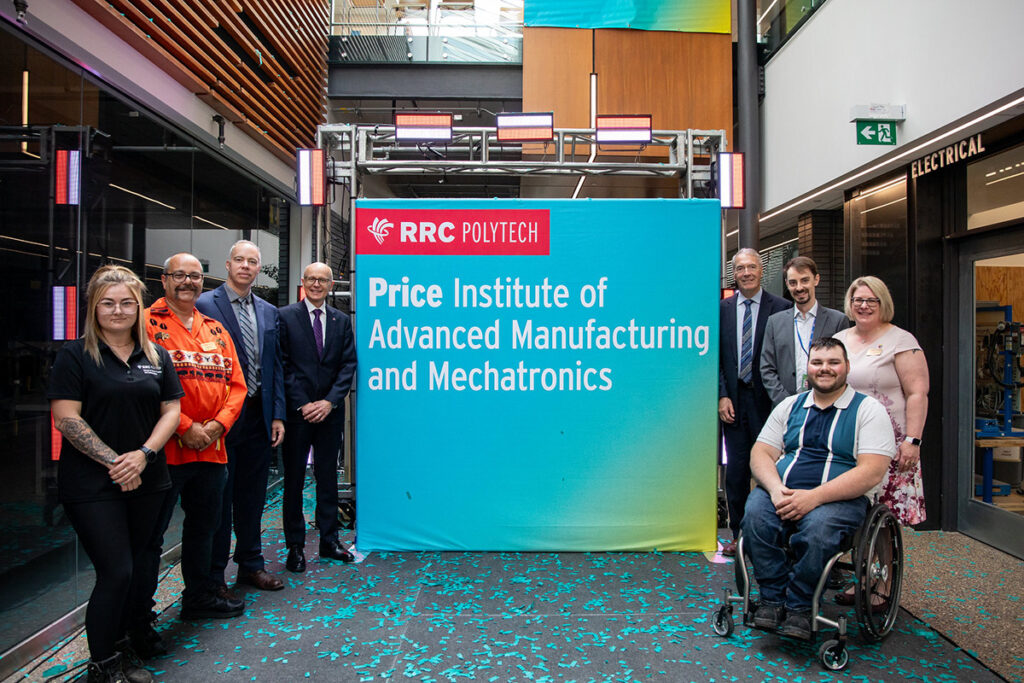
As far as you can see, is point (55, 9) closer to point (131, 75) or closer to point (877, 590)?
point (131, 75)

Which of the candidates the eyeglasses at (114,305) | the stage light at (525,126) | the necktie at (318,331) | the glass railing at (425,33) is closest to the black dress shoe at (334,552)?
the necktie at (318,331)

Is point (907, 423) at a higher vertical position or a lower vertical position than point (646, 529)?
higher

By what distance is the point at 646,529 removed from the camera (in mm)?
4035

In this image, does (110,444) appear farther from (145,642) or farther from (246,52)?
(246,52)

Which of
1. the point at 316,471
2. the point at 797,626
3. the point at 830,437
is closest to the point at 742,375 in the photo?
the point at 830,437

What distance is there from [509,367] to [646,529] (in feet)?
4.18

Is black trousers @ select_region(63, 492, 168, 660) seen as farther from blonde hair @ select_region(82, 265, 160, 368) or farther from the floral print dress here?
the floral print dress

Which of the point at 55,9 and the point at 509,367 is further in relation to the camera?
the point at 509,367

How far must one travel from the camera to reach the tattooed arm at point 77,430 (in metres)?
2.35

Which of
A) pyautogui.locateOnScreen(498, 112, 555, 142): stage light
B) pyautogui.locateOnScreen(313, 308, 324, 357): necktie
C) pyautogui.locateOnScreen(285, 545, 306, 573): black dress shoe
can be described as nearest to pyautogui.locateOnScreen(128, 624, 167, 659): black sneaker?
pyautogui.locateOnScreen(285, 545, 306, 573): black dress shoe

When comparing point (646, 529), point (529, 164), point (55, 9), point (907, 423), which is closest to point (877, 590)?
point (907, 423)

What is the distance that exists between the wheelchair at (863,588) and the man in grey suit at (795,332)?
0.90 metres

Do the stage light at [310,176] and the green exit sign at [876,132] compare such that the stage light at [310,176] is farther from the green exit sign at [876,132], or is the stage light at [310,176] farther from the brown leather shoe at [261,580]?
the green exit sign at [876,132]

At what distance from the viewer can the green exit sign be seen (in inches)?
195
